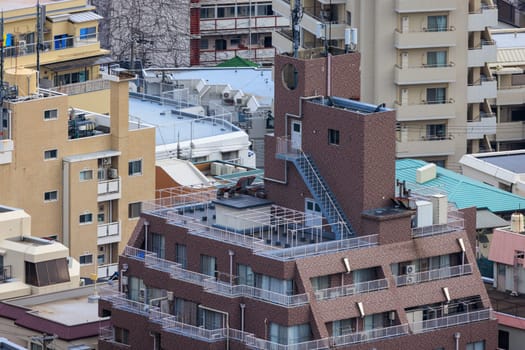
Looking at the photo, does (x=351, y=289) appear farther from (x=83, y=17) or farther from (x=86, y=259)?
Result: (x=83, y=17)

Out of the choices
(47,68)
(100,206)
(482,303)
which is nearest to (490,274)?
(482,303)

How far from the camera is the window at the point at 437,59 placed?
5502 inches

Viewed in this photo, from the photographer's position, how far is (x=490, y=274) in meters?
117

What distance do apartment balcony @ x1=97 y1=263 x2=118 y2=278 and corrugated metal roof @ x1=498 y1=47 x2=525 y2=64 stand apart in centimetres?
2793

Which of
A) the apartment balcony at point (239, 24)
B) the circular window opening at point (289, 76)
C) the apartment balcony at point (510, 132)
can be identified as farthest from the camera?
the apartment balcony at point (239, 24)

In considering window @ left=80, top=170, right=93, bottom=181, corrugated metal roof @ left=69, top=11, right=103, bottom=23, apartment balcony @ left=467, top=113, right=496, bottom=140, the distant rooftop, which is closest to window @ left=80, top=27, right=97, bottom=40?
corrugated metal roof @ left=69, top=11, right=103, bottom=23

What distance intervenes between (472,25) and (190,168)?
1636 centimetres

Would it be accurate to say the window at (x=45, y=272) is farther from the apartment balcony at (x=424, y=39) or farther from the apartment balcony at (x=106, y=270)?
the apartment balcony at (x=424, y=39)

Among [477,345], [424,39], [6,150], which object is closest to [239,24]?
[424,39]

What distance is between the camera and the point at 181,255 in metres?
107

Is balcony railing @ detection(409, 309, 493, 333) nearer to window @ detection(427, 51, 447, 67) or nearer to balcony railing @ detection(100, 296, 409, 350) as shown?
balcony railing @ detection(100, 296, 409, 350)

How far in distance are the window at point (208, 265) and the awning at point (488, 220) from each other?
66.7 feet

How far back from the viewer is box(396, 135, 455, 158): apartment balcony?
460 ft

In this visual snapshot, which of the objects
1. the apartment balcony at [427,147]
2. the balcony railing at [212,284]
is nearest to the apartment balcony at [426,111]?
the apartment balcony at [427,147]
